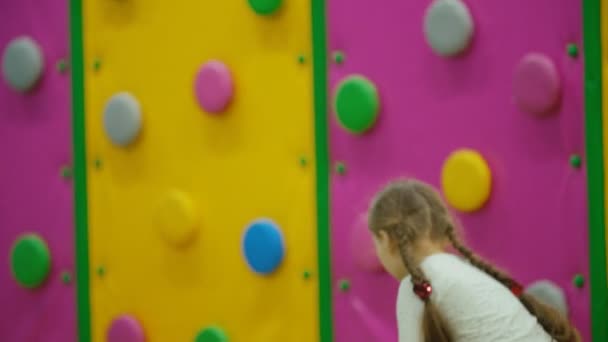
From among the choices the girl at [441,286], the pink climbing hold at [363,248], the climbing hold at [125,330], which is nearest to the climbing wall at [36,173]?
the climbing hold at [125,330]

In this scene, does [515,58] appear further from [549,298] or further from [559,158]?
[549,298]

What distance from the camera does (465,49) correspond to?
2357mm

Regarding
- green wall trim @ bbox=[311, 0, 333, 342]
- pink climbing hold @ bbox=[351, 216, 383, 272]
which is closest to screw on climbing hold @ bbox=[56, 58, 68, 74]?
green wall trim @ bbox=[311, 0, 333, 342]

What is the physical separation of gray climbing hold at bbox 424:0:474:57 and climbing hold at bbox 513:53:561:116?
13cm

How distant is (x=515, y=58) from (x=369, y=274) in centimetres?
59

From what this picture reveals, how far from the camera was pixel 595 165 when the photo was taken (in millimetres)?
2191

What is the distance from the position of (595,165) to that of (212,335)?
3.52 feet

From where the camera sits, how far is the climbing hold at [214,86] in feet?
8.93

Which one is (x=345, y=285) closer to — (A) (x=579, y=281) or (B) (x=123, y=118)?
(A) (x=579, y=281)

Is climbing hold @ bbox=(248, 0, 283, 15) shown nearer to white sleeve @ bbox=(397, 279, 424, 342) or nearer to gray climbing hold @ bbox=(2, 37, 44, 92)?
gray climbing hold @ bbox=(2, 37, 44, 92)

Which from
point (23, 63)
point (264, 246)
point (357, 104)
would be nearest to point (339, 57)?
point (357, 104)

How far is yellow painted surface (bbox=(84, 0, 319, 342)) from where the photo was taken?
2.67 m

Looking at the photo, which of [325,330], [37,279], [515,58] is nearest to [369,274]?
[325,330]

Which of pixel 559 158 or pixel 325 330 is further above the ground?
pixel 559 158
